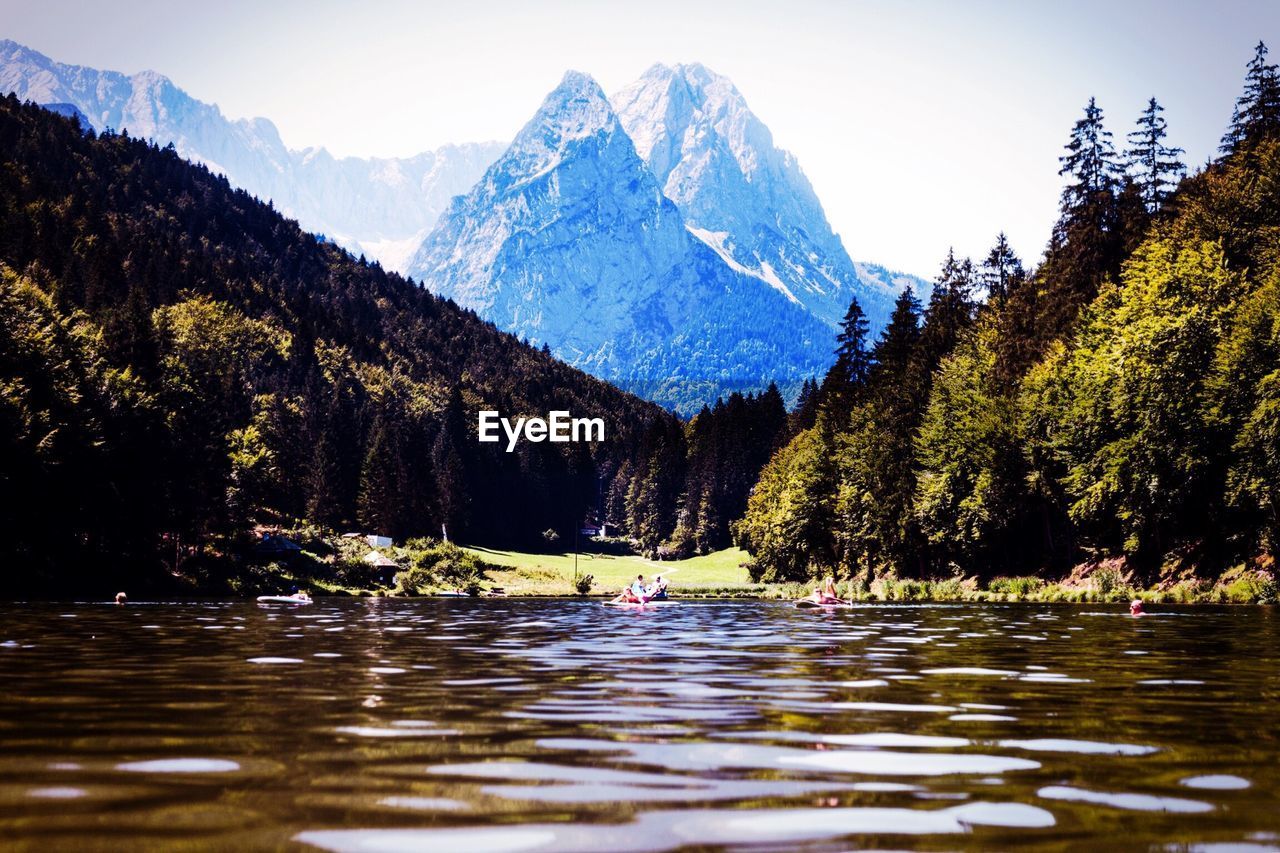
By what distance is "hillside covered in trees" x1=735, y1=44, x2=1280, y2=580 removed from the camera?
5788cm

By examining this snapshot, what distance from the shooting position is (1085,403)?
6575cm

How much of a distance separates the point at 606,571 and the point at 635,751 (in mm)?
134346

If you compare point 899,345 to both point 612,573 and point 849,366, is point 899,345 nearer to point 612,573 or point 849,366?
point 849,366

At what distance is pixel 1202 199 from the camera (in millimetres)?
73188

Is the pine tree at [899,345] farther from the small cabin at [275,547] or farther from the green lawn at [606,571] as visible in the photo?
the small cabin at [275,547]

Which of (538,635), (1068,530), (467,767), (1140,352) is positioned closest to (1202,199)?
(1140,352)

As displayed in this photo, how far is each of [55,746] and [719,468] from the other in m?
177

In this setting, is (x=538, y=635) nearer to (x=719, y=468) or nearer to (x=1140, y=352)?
(x=1140, y=352)

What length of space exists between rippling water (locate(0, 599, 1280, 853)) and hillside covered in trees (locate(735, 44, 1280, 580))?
128 feet

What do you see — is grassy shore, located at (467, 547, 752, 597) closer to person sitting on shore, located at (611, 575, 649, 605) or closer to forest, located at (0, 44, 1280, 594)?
forest, located at (0, 44, 1280, 594)

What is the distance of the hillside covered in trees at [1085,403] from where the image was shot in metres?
57.9

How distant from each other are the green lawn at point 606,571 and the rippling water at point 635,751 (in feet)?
289

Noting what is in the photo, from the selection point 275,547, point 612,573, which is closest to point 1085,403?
point 275,547

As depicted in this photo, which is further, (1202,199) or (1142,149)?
(1142,149)
